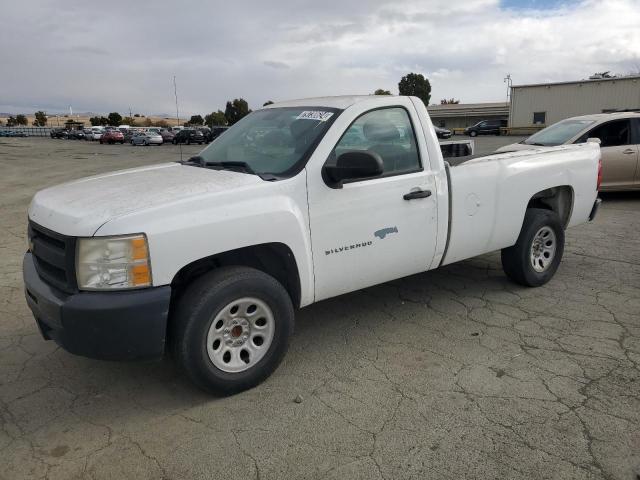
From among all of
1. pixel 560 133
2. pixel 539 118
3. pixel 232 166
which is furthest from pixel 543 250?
pixel 539 118

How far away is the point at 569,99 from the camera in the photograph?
139 ft

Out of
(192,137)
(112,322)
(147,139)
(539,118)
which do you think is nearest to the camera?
(112,322)

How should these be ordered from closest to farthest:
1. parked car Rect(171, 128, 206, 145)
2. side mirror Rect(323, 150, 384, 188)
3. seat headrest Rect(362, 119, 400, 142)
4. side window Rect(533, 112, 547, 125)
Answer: side mirror Rect(323, 150, 384, 188)
seat headrest Rect(362, 119, 400, 142)
parked car Rect(171, 128, 206, 145)
side window Rect(533, 112, 547, 125)

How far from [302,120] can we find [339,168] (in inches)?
28.4

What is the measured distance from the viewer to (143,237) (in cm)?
279

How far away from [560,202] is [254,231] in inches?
145

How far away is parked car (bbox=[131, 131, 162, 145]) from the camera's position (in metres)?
44.3

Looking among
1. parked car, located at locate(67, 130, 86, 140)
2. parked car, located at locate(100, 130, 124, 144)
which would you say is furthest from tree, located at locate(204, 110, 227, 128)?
parked car, located at locate(100, 130, 124, 144)

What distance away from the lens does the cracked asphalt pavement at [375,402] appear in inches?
105

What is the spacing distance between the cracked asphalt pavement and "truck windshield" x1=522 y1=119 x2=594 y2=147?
513 cm

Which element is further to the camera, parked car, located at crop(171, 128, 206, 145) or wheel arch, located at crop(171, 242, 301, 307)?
parked car, located at crop(171, 128, 206, 145)

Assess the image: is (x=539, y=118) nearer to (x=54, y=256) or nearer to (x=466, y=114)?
(x=466, y=114)

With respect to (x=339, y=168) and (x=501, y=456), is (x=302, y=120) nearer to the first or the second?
(x=339, y=168)

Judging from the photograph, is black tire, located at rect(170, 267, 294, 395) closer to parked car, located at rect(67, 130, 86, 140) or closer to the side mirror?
the side mirror
